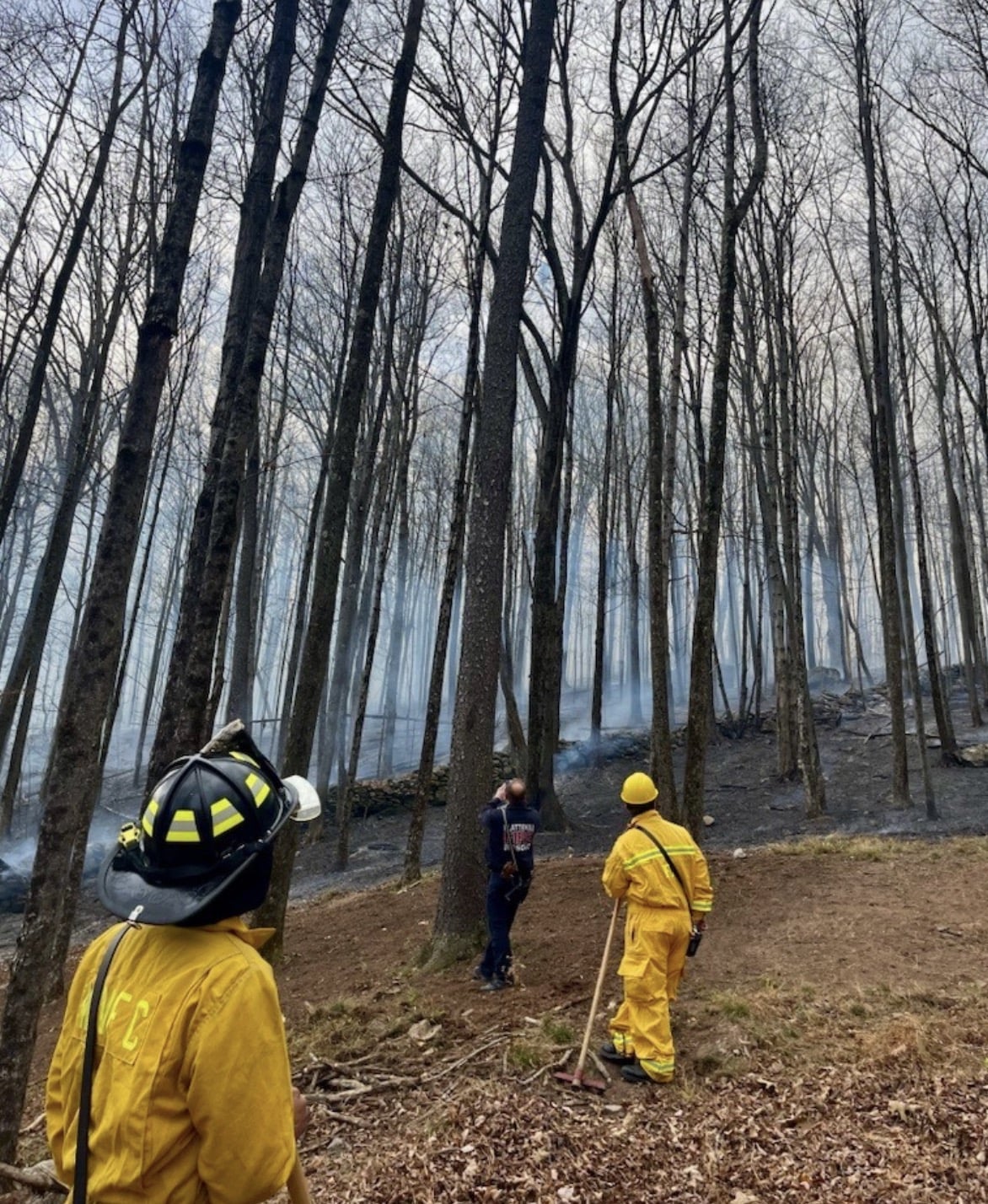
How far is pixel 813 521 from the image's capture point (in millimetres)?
27219

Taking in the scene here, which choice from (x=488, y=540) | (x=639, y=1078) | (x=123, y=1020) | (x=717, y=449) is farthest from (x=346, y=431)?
(x=123, y=1020)

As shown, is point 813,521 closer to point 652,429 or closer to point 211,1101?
point 652,429

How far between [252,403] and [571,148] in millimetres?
9524

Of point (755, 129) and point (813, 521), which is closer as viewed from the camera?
point (755, 129)

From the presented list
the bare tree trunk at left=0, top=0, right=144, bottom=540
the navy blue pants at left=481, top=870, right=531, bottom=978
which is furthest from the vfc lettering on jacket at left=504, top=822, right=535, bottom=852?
the bare tree trunk at left=0, top=0, right=144, bottom=540

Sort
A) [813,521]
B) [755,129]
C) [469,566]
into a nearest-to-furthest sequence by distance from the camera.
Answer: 1. [469,566]
2. [755,129]
3. [813,521]

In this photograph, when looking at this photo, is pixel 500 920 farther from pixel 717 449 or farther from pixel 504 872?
pixel 717 449

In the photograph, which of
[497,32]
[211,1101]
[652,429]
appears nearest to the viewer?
[211,1101]

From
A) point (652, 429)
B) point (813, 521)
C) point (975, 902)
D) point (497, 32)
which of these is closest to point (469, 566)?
point (652, 429)

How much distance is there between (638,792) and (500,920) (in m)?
1.83

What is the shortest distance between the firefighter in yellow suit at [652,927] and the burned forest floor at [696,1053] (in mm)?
197

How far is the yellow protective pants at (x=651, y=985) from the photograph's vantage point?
438 centimetres

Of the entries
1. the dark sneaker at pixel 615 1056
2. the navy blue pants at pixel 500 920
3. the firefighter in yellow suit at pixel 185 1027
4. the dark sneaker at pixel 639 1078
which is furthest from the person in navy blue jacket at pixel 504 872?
the firefighter in yellow suit at pixel 185 1027

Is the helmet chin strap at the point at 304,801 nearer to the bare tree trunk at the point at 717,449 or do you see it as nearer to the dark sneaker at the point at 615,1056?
the dark sneaker at the point at 615,1056
